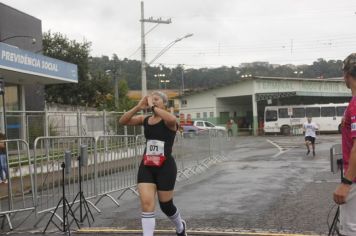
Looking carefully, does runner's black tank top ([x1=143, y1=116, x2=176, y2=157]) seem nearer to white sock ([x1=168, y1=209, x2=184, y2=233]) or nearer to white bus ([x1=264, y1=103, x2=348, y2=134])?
white sock ([x1=168, y1=209, x2=184, y2=233])

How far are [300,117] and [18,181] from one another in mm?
44671

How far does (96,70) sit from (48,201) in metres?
38.2

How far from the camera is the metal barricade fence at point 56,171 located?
29.6ft

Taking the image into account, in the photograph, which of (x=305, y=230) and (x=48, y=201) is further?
(x=48, y=201)

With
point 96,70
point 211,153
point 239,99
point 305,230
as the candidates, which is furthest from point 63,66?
point 239,99

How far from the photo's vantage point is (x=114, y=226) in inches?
333

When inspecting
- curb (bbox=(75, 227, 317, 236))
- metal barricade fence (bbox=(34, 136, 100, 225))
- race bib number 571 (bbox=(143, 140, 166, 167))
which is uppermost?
race bib number 571 (bbox=(143, 140, 166, 167))

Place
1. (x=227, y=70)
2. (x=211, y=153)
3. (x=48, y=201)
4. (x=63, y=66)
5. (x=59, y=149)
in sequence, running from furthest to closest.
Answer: (x=227, y=70) → (x=63, y=66) → (x=211, y=153) → (x=59, y=149) → (x=48, y=201)

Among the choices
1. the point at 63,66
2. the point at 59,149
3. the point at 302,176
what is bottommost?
the point at 302,176

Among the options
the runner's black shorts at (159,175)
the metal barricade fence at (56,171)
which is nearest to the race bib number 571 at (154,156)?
the runner's black shorts at (159,175)

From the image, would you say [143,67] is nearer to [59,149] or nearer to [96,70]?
[96,70]

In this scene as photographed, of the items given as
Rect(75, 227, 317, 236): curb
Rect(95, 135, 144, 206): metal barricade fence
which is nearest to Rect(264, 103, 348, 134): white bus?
Rect(95, 135, 144, 206): metal barricade fence

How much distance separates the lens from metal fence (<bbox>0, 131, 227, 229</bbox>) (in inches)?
352

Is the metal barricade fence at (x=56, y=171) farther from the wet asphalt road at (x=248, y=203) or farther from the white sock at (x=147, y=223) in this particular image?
the white sock at (x=147, y=223)
